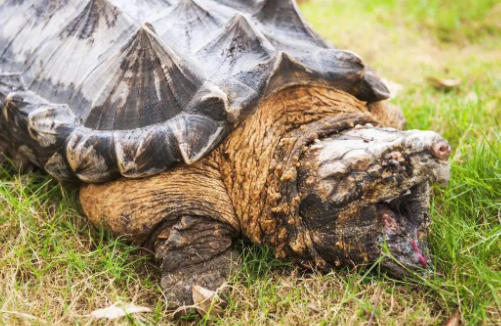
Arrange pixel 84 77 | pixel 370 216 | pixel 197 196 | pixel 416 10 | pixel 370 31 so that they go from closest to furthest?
pixel 370 216 < pixel 197 196 < pixel 84 77 < pixel 370 31 < pixel 416 10

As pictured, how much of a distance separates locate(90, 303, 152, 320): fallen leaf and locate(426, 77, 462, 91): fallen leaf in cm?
288

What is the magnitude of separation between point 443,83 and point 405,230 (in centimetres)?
210

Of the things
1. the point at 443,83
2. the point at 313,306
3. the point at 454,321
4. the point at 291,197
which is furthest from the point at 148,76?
the point at 443,83

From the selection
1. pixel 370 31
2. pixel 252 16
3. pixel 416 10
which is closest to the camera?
pixel 252 16

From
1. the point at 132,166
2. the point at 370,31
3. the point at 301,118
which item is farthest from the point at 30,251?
the point at 370,31

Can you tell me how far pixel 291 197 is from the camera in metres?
2.11

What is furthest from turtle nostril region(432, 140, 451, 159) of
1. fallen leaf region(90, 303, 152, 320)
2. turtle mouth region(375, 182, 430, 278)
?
fallen leaf region(90, 303, 152, 320)

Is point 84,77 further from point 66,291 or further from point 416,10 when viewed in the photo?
point 416,10

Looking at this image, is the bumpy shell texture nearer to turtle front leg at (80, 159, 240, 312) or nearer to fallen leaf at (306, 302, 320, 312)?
turtle front leg at (80, 159, 240, 312)

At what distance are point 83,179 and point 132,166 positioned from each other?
0.31m

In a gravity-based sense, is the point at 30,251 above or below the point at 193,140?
below

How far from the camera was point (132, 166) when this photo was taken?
6.84 feet

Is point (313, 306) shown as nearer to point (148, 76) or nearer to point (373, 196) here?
point (373, 196)

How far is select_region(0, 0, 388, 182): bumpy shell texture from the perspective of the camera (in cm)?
208
